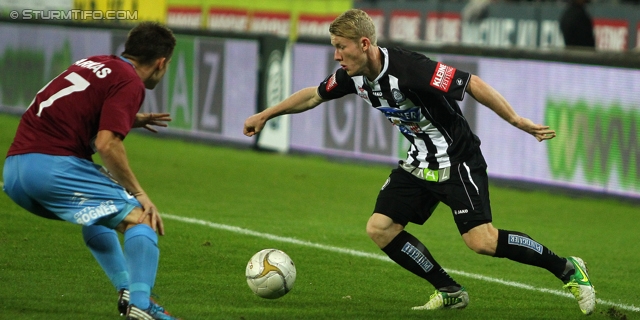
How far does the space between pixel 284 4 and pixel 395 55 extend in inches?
636

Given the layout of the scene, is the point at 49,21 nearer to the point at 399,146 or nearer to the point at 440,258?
the point at 399,146

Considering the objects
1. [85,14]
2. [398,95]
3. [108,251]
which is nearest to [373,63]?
[398,95]

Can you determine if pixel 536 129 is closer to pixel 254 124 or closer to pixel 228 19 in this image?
pixel 254 124

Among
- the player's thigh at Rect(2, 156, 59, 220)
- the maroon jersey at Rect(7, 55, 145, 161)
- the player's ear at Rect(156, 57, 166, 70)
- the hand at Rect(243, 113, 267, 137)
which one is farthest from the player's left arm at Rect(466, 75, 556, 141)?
the player's thigh at Rect(2, 156, 59, 220)

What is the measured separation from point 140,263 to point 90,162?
1.96 feet

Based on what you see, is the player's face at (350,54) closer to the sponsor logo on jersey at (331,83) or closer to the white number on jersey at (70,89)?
the sponsor logo on jersey at (331,83)

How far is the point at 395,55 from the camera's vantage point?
19.5 ft

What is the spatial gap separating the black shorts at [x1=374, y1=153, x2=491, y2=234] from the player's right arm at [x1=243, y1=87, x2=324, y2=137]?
70 centimetres

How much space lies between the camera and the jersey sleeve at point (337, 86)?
623cm

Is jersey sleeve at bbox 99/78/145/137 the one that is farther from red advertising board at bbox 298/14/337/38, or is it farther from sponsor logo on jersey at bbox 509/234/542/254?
red advertising board at bbox 298/14/337/38

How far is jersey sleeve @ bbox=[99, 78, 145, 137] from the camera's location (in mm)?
4980

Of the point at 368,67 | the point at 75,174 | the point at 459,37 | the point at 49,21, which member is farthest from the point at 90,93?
the point at 459,37

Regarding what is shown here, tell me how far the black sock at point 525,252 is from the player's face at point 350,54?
50.7 inches

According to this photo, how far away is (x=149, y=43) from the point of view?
527 centimetres
